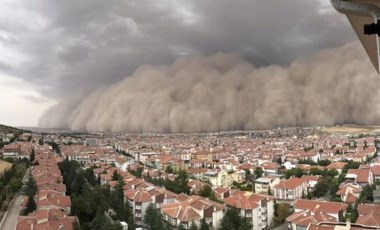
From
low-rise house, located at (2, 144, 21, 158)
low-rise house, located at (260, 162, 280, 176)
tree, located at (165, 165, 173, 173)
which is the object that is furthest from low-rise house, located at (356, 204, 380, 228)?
low-rise house, located at (2, 144, 21, 158)

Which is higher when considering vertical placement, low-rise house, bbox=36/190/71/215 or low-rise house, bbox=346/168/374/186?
low-rise house, bbox=346/168/374/186

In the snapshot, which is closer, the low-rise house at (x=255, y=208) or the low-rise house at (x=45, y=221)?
the low-rise house at (x=45, y=221)

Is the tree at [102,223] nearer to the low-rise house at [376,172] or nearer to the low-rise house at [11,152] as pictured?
the low-rise house at [376,172]

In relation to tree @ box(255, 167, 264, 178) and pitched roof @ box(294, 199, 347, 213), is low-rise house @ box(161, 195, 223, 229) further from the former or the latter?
tree @ box(255, 167, 264, 178)

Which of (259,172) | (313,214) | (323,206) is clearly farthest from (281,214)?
(259,172)

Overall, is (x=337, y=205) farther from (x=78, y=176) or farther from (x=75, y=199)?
(x=78, y=176)

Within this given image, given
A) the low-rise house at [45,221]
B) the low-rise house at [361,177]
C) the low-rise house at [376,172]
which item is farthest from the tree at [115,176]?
the low-rise house at [376,172]

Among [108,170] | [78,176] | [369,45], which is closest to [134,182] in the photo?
[78,176]
